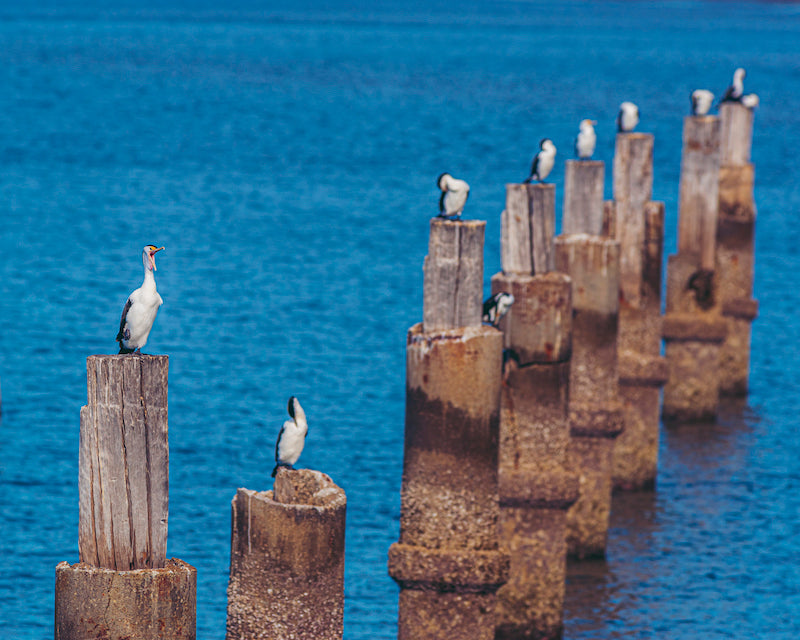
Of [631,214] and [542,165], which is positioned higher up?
[542,165]

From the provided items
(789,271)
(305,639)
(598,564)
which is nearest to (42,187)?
(789,271)

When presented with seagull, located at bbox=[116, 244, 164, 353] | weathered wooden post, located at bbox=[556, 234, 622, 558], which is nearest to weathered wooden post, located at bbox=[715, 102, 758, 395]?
weathered wooden post, located at bbox=[556, 234, 622, 558]

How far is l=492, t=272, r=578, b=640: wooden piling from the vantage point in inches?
464

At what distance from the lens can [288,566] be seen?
7930 millimetres

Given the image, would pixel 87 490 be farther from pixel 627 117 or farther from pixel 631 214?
pixel 627 117

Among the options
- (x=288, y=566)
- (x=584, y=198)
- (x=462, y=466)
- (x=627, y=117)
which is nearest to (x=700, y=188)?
(x=627, y=117)

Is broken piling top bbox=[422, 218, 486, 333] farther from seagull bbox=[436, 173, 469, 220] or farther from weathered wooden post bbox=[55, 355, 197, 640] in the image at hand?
weathered wooden post bbox=[55, 355, 197, 640]

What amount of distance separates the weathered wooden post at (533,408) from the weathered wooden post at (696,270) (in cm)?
745

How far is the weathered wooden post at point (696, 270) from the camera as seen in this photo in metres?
19.0

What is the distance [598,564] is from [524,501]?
3.17 meters

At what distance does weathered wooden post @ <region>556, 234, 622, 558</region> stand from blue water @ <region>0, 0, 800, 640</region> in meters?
1.05

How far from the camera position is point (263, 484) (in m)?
18.3

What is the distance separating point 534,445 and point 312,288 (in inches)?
758

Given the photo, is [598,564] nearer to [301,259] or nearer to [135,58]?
[301,259]
